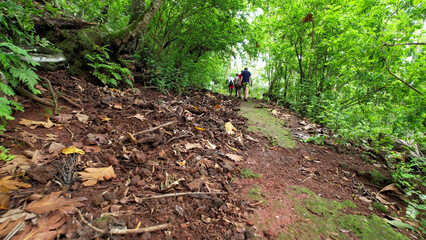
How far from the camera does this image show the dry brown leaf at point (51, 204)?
4.35ft

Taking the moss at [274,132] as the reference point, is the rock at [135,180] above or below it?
below

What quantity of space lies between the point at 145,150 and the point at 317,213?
2391 mm

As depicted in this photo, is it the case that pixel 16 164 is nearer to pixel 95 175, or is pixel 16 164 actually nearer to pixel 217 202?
pixel 95 175

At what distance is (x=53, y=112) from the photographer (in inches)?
105

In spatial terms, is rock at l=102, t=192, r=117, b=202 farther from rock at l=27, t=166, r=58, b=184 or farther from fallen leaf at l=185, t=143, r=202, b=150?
fallen leaf at l=185, t=143, r=202, b=150

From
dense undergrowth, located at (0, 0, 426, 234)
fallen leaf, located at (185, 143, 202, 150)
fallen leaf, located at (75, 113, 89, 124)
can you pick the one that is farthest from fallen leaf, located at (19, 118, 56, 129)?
fallen leaf, located at (185, 143, 202, 150)

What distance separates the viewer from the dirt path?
189 cm

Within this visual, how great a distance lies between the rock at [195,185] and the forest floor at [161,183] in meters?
0.01

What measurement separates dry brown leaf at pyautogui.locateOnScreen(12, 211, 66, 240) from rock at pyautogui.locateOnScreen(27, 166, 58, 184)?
0.46 metres

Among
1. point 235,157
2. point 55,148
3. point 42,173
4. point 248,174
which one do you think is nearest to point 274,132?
point 235,157

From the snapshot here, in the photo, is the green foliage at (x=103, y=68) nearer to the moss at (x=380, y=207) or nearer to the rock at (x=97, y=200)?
the rock at (x=97, y=200)

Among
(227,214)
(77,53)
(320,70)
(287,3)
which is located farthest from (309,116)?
(77,53)

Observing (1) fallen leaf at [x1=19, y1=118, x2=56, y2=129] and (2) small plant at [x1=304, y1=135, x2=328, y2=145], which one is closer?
(1) fallen leaf at [x1=19, y1=118, x2=56, y2=129]

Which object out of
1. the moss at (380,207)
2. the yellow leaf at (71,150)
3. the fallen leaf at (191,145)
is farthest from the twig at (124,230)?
the moss at (380,207)
